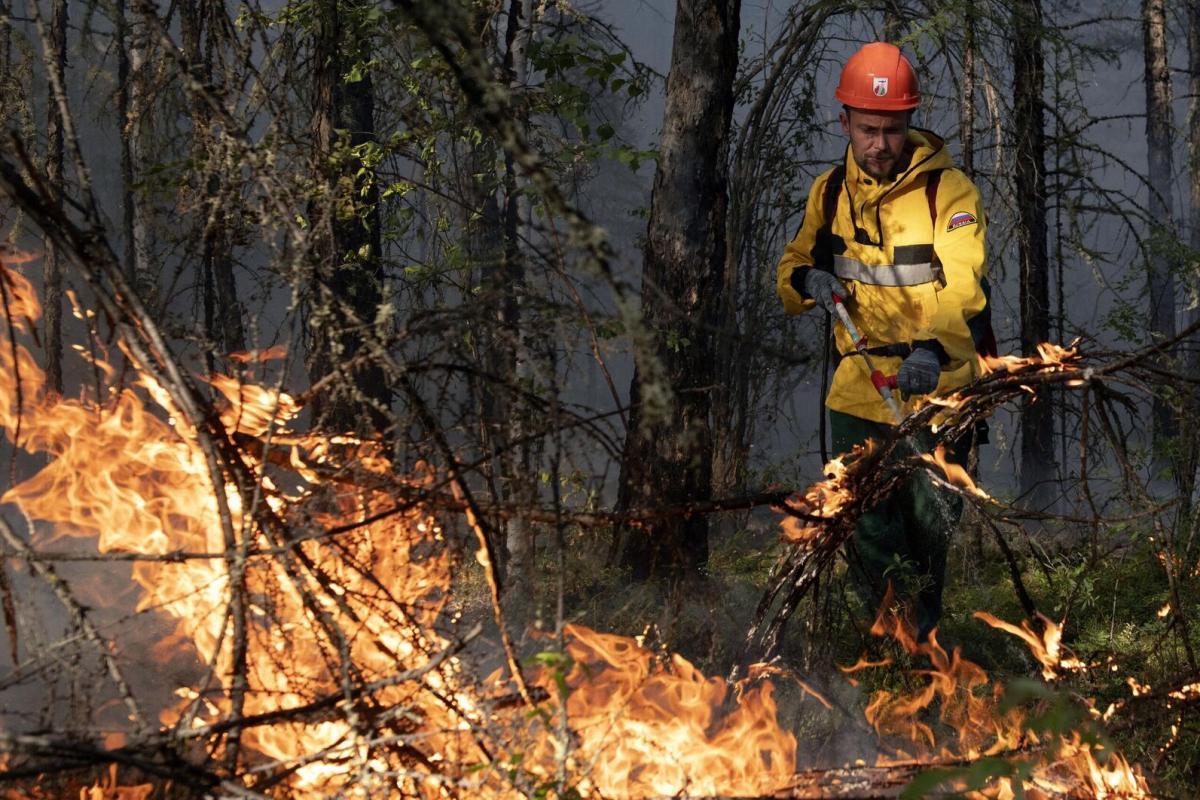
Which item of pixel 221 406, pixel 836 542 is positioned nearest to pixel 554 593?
pixel 836 542

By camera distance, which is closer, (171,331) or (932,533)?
(171,331)

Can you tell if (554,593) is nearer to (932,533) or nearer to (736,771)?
(932,533)

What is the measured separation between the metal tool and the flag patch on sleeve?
588 millimetres

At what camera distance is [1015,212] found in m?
7.98

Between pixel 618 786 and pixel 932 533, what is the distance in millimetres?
2336

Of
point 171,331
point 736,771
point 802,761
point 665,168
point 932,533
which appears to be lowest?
point 802,761

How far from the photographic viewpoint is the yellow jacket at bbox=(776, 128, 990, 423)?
14.6 ft

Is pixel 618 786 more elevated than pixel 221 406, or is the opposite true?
pixel 221 406

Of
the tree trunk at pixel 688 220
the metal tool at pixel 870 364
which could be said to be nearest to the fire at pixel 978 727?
the metal tool at pixel 870 364

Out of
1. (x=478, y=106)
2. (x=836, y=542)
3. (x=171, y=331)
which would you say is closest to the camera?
(x=478, y=106)

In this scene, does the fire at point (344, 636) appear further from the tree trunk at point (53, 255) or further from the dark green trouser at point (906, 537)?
the tree trunk at point (53, 255)

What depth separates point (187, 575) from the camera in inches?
135

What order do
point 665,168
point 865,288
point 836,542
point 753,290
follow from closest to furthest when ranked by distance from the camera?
1. point 836,542
2. point 865,288
3. point 665,168
4. point 753,290

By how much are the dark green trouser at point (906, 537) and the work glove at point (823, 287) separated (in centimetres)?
58
